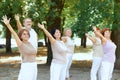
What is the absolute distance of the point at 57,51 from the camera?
8656mm

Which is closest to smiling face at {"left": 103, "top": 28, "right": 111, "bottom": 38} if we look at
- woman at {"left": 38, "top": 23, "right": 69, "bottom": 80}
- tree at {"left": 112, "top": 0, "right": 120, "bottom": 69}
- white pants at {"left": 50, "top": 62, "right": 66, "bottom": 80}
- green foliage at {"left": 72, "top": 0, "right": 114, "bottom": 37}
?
woman at {"left": 38, "top": 23, "right": 69, "bottom": 80}

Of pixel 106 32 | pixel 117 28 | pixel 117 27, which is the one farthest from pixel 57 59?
pixel 117 28

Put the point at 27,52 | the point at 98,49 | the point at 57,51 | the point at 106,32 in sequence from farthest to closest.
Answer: the point at 98,49
the point at 106,32
the point at 57,51
the point at 27,52

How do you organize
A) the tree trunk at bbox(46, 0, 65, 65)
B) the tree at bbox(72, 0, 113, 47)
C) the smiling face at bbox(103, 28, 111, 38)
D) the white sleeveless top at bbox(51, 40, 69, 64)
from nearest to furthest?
the white sleeveless top at bbox(51, 40, 69, 64), the smiling face at bbox(103, 28, 111, 38), the tree at bbox(72, 0, 113, 47), the tree trunk at bbox(46, 0, 65, 65)

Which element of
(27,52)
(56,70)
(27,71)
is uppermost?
(27,52)

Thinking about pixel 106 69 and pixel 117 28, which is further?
pixel 117 28

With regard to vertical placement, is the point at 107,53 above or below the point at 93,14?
below

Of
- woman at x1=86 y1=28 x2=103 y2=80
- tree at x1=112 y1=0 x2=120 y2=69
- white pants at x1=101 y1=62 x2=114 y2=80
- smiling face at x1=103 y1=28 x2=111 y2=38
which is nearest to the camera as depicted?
smiling face at x1=103 y1=28 x2=111 y2=38

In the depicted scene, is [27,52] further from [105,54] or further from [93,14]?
[93,14]

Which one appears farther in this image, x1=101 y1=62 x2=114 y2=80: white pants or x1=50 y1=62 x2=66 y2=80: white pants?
x1=101 y1=62 x2=114 y2=80: white pants

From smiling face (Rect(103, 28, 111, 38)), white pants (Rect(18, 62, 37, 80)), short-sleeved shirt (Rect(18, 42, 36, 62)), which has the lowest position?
white pants (Rect(18, 62, 37, 80))

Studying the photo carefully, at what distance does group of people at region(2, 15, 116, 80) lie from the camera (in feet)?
23.6

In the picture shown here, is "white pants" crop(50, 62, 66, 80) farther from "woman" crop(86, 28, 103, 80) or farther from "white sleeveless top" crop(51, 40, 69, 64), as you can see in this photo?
"woman" crop(86, 28, 103, 80)

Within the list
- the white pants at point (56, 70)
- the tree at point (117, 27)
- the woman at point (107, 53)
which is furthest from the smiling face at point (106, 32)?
the tree at point (117, 27)
